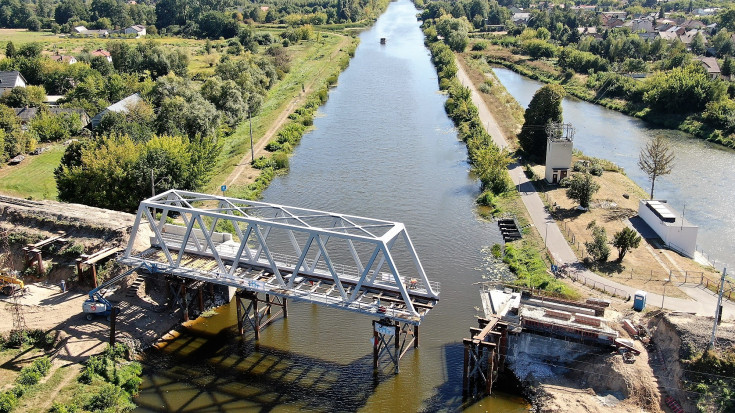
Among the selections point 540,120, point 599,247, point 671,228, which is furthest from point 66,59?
point 671,228

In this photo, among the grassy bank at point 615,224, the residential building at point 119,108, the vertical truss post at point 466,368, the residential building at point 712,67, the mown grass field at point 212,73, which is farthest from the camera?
the residential building at point 712,67

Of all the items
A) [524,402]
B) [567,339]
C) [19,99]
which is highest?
[19,99]

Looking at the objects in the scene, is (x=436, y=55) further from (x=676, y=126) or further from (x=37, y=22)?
(x=37, y=22)

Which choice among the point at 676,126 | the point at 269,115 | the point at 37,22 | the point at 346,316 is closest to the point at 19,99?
the point at 269,115

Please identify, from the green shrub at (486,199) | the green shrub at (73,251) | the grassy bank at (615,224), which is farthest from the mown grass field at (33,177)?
the grassy bank at (615,224)

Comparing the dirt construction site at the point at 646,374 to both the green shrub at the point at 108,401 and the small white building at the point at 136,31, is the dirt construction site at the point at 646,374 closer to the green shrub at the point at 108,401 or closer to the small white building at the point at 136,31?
the green shrub at the point at 108,401

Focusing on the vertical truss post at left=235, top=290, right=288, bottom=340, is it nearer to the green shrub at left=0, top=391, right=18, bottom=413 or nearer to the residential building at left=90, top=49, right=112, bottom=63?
the green shrub at left=0, top=391, right=18, bottom=413
